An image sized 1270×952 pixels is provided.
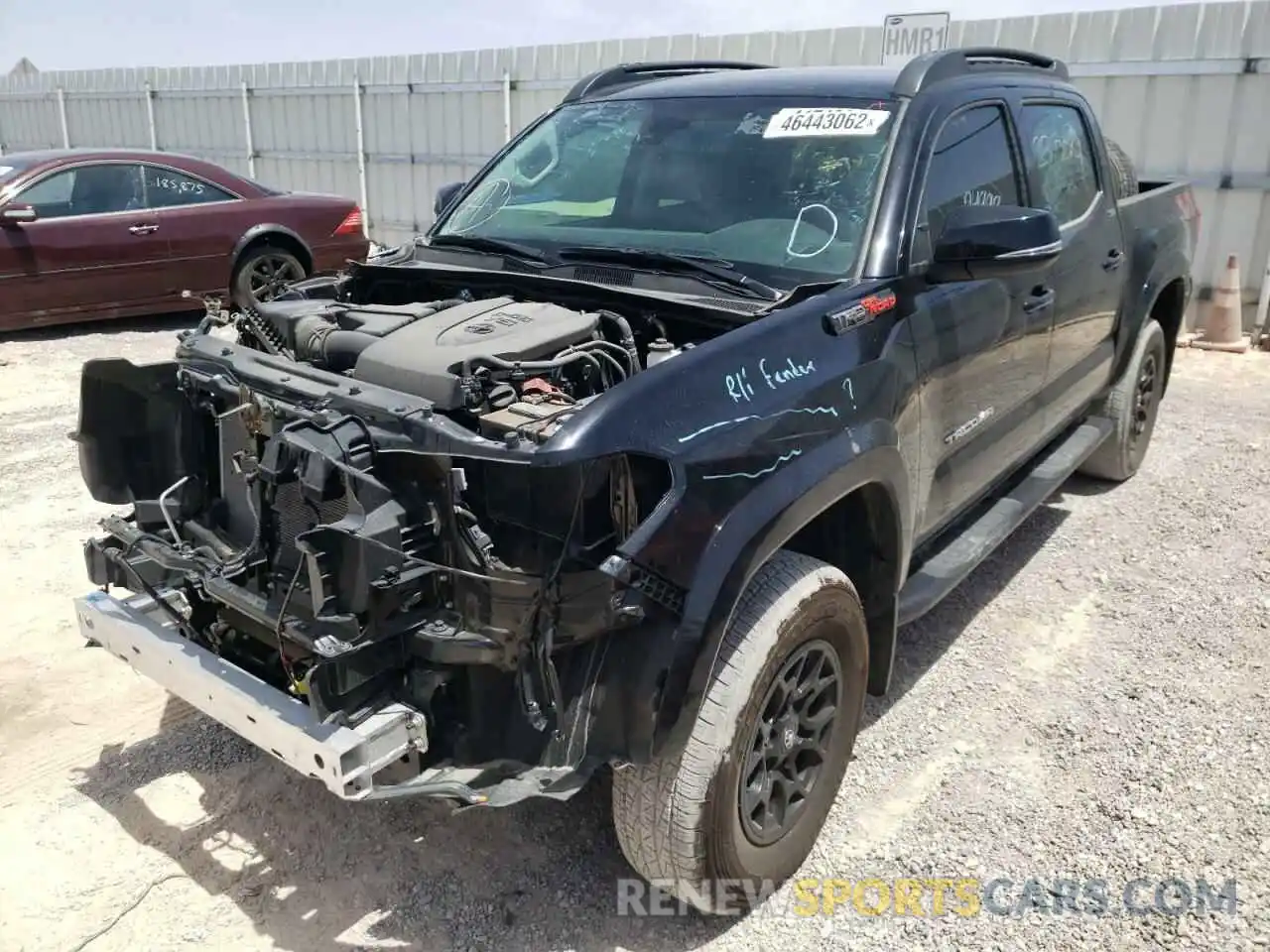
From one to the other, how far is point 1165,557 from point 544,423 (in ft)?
12.2

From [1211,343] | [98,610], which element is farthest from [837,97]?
[1211,343]

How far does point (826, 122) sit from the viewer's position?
3.42 metres

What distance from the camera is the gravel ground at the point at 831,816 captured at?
2736 millimetres

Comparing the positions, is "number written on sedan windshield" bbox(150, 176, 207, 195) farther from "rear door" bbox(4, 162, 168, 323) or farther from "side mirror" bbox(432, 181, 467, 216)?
"side mirror" bbox(432, 181, 467, 216)

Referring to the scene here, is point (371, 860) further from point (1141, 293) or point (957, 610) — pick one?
point (1141, 293)

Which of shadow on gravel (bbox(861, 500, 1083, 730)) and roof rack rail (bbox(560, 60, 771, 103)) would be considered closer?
shadow on gravel (bbox(861, 500, 1083, 730))

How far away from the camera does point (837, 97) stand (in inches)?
137

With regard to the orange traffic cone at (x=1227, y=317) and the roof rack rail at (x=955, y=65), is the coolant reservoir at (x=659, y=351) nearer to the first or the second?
the roof rack rail at (x=955, y=65)

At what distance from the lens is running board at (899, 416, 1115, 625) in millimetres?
3422


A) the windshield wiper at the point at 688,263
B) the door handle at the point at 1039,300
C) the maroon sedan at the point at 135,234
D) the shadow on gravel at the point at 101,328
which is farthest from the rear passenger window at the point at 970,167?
the shadow on gravel at the point at 101,328

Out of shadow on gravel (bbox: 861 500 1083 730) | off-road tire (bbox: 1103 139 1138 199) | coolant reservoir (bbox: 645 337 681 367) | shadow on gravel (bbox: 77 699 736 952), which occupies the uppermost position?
off-road tire (bbox: 1103 139 1138 199)

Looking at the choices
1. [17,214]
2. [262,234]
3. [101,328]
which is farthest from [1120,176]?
[101,328]

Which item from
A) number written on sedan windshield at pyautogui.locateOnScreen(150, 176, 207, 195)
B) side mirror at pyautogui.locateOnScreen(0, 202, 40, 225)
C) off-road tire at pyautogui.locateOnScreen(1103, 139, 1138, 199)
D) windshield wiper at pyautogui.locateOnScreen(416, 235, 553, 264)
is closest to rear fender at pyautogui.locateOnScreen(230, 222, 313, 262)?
number written on sedan windshield at pyautogui.locateOnScreen(150, 176, 207, 195)

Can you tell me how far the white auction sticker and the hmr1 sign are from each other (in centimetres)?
617
